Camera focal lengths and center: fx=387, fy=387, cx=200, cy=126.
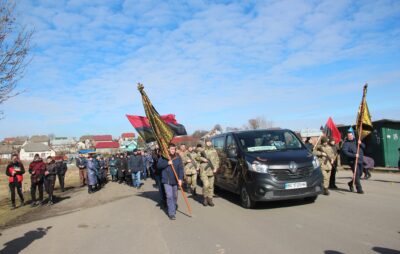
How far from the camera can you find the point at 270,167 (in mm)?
8750

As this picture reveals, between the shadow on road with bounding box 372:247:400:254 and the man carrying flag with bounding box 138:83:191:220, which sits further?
the man carrying flag with bounding box 138:83:191:220

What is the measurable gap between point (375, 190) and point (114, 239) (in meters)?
7.77

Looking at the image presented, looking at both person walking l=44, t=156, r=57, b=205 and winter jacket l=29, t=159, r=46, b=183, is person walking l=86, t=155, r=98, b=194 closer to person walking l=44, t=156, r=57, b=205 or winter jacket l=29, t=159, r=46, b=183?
person walking l=44, t=156, r=57, b=205

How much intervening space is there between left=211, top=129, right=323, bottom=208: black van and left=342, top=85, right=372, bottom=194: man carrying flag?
1.94 m

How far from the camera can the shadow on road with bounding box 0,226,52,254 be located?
7.05m

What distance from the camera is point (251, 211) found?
9031 millimetres

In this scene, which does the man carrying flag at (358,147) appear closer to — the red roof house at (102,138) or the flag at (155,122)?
the flag at (155,122)

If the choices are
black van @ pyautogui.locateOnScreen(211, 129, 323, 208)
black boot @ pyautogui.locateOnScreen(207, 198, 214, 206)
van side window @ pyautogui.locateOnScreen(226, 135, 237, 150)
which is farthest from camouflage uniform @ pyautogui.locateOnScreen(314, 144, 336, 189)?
black boot @ pyautogui.locateOnScreen(207, 198, 214, 206)

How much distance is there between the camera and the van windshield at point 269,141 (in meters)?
9.86

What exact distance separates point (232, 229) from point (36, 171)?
9.77m

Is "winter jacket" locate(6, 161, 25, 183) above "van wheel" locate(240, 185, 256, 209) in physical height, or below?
above

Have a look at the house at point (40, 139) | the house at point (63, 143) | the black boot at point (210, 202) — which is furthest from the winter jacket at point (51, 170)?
the house at point (40, 139)

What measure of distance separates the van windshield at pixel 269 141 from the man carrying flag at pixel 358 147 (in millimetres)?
2081

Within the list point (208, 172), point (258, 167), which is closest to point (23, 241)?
point (208, 172)
